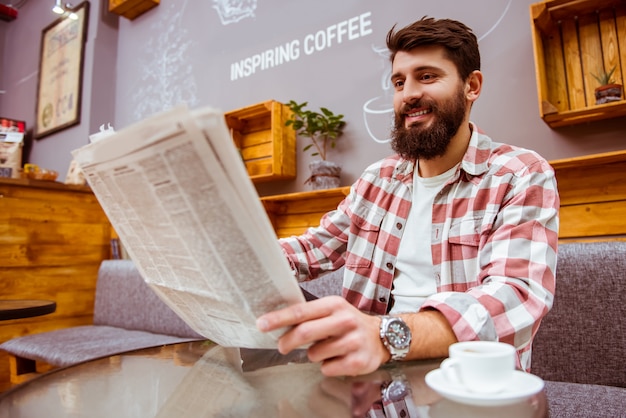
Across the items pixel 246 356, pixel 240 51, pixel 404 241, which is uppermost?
pixel 240 51

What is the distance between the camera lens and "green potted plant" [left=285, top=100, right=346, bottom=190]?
2.42m

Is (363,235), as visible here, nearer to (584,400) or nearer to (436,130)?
(436,130)

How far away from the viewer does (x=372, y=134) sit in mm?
2453

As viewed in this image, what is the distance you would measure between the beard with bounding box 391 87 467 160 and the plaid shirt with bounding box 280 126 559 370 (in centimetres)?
8

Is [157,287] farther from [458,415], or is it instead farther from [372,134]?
[372,134]

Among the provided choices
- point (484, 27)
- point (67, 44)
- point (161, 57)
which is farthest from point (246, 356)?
point (67, 44)

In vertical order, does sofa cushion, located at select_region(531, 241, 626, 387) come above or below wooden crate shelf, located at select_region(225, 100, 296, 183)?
below

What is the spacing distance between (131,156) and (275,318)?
0.25 meters

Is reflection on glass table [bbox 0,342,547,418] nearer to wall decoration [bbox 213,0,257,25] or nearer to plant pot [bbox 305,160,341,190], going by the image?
plant pot [bbox 305,160,341,190]

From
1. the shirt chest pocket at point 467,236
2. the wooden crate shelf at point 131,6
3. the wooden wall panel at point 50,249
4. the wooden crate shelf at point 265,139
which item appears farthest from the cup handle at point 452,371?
the wooden crate shelf at point 131,6

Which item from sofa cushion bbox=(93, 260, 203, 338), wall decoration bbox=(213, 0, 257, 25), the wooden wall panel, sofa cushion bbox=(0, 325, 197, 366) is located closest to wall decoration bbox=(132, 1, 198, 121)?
wall decoration bbox=(213, 0, 257, 25)

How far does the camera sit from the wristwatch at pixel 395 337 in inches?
24.5

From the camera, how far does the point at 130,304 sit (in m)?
2.69

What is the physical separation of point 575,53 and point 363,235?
52.8 inches
